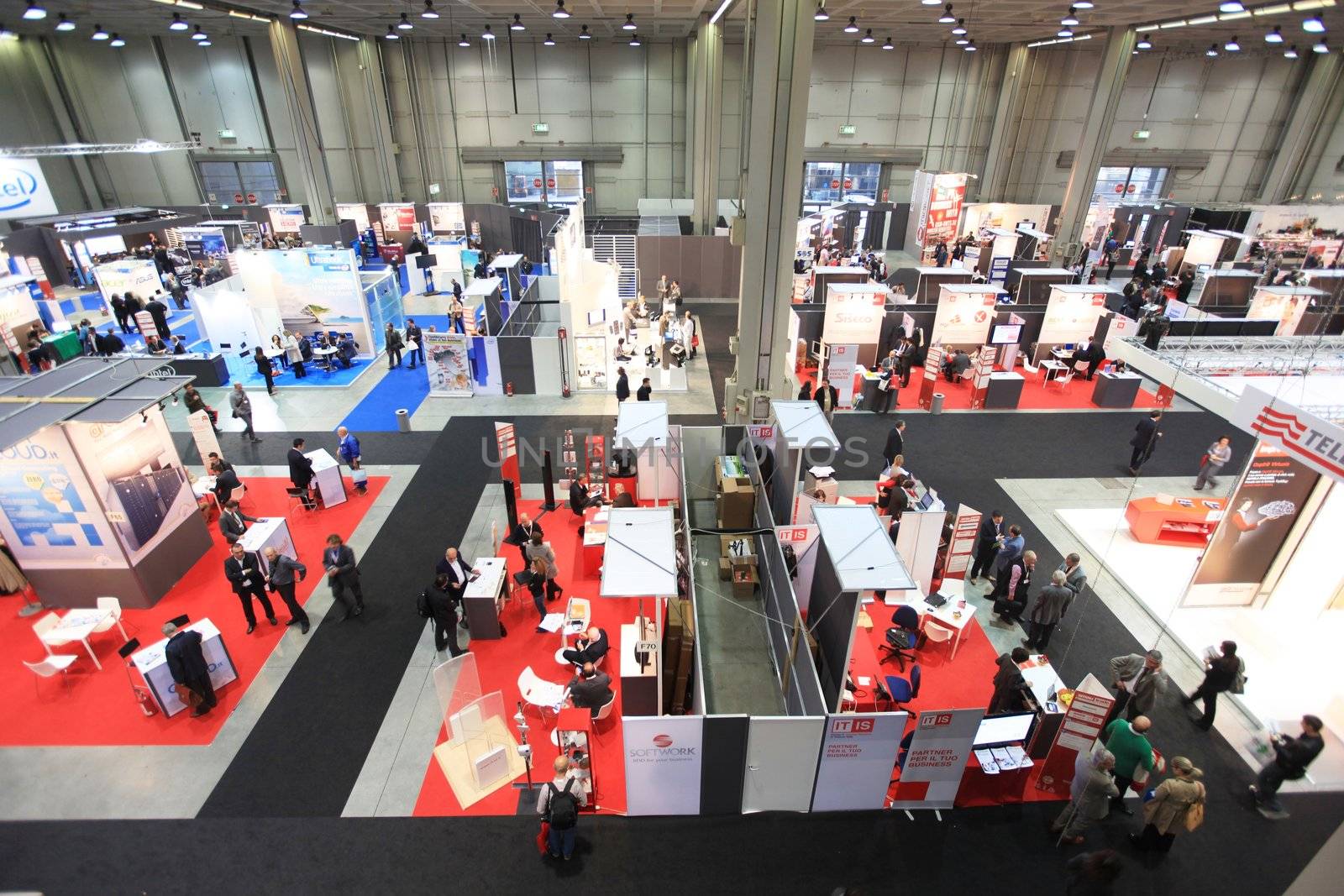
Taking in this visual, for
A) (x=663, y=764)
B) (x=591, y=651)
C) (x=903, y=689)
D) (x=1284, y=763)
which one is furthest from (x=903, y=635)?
(x=591, y=651)

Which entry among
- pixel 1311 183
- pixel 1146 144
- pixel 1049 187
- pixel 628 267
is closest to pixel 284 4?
pixel 628 267

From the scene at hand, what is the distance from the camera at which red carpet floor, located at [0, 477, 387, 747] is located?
6703 millimetres

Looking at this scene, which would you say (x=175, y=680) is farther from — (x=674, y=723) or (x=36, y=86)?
(x=36, y=86)

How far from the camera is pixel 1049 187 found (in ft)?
92.0

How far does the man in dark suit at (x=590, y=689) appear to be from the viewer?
6.28 meters

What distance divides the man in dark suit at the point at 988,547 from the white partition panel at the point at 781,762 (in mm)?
4468

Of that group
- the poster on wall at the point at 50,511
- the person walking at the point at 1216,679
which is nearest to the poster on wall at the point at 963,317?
the person walking at the point at 1216,679

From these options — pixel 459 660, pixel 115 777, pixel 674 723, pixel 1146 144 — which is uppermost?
pixel 1146 144

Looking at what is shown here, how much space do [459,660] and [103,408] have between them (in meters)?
5.31

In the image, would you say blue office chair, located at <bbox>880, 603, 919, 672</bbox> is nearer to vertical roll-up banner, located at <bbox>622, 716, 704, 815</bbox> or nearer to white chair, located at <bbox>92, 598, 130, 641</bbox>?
vertical roll-up banner, located at <bbox>622, 716, 704, 815</bbox>

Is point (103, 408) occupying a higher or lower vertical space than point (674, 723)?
higher

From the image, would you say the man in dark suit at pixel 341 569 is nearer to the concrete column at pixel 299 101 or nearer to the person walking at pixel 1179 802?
the person walking at pixel 1179 802

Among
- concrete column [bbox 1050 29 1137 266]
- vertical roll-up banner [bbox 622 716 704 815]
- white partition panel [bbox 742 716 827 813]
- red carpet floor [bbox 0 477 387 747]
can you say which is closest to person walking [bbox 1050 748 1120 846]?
white partition panel [bbox 742 716 827 813]

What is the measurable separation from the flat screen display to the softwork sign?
25892 mm
